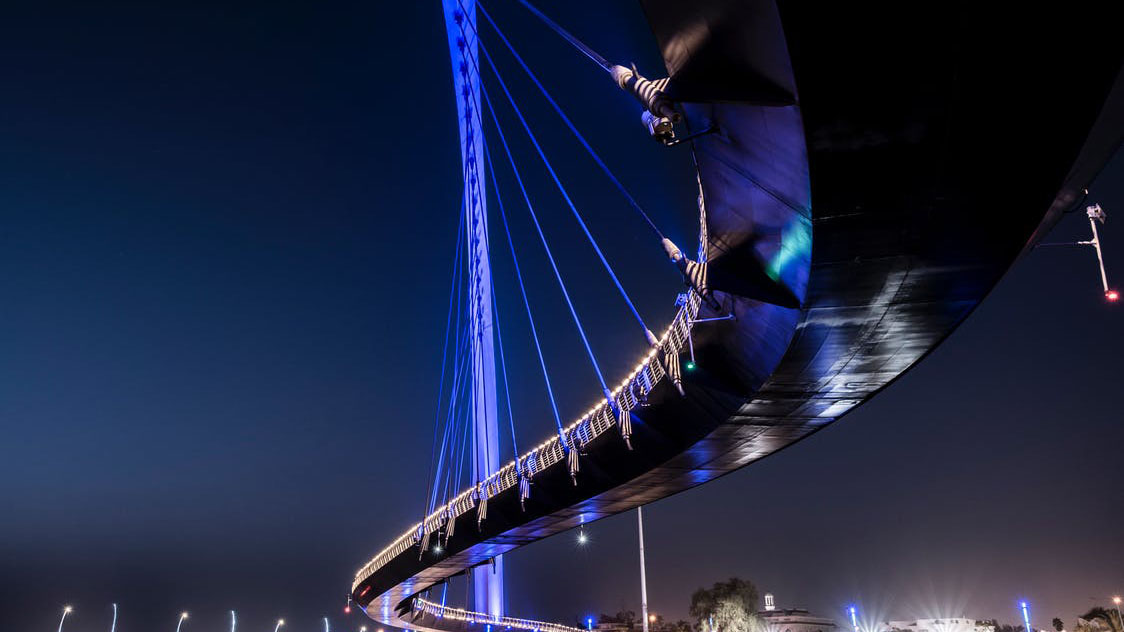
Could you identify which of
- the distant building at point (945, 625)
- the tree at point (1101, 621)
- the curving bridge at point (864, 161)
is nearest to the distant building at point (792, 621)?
the distant building at point (945, 625)

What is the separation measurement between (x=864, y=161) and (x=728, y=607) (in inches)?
2979

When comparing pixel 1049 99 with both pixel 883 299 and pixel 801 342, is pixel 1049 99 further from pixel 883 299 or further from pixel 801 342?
pixel 801 342

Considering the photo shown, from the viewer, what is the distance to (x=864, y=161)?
9.36 m

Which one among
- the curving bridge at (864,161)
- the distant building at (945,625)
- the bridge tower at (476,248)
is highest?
the bridge tower at (476,248)

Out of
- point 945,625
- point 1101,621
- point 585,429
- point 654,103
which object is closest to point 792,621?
point 945,625

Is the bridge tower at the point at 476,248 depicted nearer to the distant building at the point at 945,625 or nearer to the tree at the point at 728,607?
the tree at the point at 728,607

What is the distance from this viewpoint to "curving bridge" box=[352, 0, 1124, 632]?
311 inches

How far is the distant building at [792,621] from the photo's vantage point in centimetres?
10112

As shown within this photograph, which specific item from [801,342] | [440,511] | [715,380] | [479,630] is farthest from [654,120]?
[479,630]

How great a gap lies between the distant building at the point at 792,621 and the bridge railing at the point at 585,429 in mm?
68158

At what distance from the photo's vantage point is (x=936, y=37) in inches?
308

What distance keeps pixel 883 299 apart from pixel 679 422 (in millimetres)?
10636

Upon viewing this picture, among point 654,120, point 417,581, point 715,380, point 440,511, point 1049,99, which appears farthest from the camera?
point 417,581

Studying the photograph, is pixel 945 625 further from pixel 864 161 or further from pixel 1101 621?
pixel 864 161
